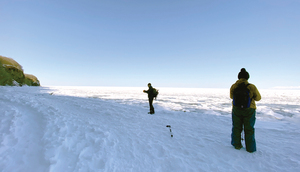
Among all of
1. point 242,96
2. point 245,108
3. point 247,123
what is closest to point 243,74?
point 242,96

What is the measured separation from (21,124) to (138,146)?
168 inches

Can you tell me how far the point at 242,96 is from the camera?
347cm

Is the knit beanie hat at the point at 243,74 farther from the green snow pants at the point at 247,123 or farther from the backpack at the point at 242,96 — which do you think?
the green snow pants at the point at 247,123

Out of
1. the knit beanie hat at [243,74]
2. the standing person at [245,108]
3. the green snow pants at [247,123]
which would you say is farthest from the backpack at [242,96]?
the knit beanie hat at [243,74]

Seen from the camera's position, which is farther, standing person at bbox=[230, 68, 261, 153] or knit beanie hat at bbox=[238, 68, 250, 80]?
knit beanie hat at bbox=[238, 68, 250, 80]

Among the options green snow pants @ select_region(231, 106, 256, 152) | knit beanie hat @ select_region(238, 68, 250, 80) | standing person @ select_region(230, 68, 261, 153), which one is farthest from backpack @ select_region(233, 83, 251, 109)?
knit beanie hat @ select_region(238, 68, 250, 80)

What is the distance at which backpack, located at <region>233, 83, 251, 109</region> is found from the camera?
3428mm

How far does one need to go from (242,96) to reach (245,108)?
0.33m

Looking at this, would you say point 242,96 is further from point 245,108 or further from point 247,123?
point 247,123

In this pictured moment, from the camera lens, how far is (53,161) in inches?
101

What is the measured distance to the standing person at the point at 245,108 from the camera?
3428 millimetres

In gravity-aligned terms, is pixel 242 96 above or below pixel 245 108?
above

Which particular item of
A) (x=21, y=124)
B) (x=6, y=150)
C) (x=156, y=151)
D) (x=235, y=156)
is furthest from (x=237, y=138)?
(x=21, y=124)

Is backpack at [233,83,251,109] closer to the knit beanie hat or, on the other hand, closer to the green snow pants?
the green snow pants
